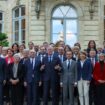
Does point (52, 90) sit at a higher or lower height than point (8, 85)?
lower

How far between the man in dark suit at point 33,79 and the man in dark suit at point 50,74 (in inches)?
7.2

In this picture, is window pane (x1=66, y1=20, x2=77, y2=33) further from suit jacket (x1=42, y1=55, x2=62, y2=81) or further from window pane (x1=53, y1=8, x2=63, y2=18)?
suit jacket (x1=42, y1=55, x2=62, y2=81)

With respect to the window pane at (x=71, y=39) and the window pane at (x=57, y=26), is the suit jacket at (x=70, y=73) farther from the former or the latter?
the window pane at (x=57, y=26)

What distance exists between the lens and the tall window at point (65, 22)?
81.1ft

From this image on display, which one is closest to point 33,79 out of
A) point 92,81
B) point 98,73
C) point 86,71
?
point 86,71

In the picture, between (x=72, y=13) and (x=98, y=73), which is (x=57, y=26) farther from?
(x=98, y=73)

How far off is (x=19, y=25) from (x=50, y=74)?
10729 millimetres

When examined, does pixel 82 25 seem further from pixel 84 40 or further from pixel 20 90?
pixel 20 90

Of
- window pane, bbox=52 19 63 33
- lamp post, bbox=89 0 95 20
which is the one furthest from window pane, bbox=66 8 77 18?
lamp post, bbox=89 0 95 20

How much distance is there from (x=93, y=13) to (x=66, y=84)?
31.3 ft

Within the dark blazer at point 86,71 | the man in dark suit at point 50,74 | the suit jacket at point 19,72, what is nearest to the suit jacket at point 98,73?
the dark blazer at point 86,71

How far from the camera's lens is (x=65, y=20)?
979 inches

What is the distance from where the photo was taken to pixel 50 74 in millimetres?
15383

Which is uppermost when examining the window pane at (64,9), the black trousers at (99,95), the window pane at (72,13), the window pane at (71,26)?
the window pane at (64,9)
